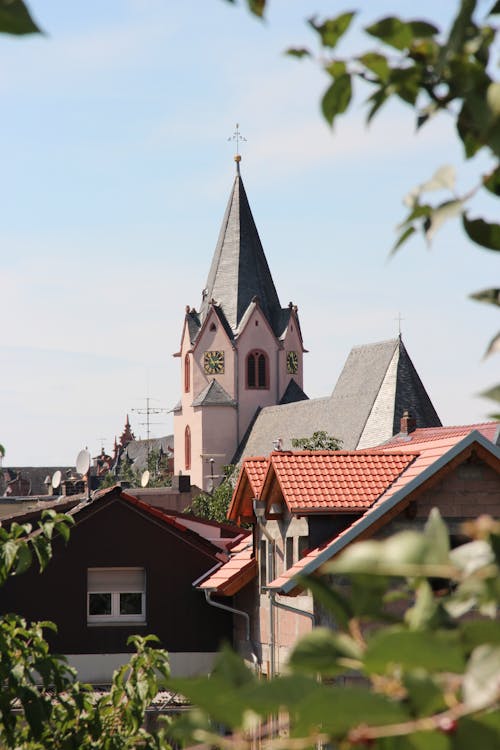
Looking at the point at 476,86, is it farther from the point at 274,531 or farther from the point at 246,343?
the point at 246,343

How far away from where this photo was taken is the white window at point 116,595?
24.1 meters

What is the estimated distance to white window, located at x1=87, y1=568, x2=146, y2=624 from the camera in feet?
79.0

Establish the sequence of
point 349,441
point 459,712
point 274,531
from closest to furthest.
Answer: point 459,712, point 274,531, point 349,441

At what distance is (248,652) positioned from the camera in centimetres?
2222

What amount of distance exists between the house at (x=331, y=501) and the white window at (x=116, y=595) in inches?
115

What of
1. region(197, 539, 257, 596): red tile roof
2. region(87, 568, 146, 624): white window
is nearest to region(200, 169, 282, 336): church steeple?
region(87, 568, 146, 624): white window

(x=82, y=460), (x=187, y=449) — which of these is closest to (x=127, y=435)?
(x=187, y=449)

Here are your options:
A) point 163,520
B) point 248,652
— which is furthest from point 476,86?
point 163,520

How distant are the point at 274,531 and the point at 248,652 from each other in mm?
2620

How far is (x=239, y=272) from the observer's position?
8225 cm

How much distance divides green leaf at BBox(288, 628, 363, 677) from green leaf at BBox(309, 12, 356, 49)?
0.60 m

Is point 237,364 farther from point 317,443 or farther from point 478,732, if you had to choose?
point 478,732

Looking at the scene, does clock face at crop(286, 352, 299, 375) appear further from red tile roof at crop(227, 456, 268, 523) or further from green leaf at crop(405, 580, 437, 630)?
green leaf at crop(405, 580, 437, 630)

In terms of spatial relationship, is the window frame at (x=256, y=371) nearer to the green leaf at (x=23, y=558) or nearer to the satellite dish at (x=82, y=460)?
the satellite dish at (x=82, y=460)
